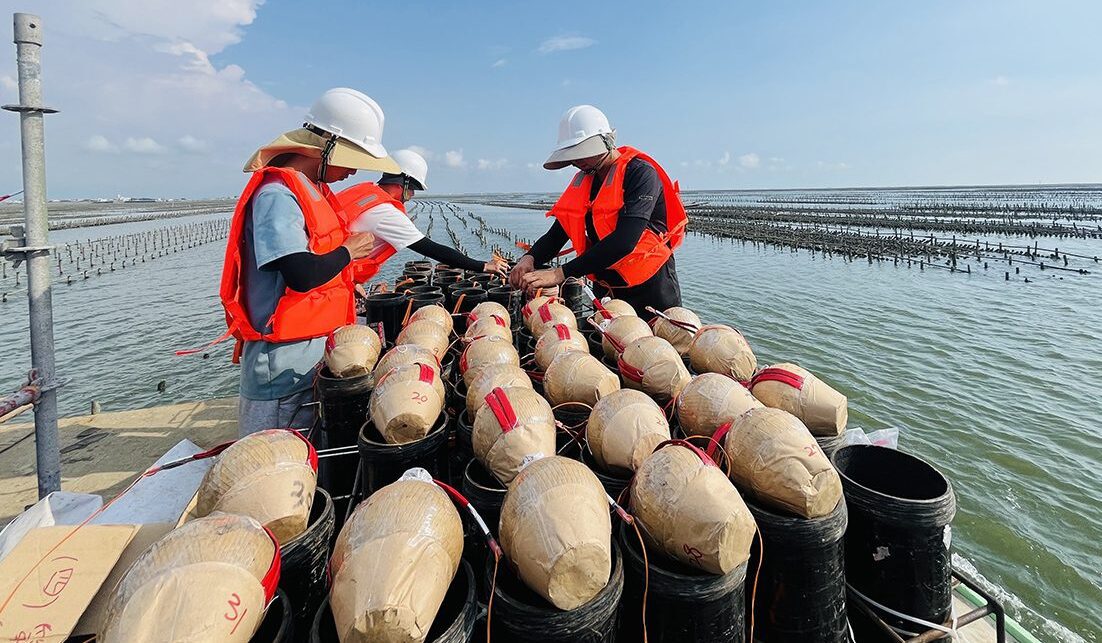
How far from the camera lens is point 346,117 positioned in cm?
333

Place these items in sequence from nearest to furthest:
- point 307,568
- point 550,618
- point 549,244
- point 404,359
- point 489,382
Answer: point 550,618
point 307,568
point 489,382
point 404,359
point 549,244

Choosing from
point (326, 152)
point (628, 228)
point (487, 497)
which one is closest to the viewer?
point (487, 497)

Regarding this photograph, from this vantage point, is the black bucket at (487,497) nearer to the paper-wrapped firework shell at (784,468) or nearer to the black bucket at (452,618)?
the black bucket at (452,618)

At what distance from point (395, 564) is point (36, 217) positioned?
12.8 feet

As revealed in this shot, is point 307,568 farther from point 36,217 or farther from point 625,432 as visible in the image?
point 36,217

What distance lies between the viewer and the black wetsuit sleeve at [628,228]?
439 centimetres

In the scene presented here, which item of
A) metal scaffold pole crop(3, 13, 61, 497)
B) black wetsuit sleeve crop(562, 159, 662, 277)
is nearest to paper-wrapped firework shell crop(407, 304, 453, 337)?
black wetsuit sleeve crop(562, 159, 662, 277)

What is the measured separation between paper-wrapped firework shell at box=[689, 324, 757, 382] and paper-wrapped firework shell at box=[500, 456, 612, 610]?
1.73 metres

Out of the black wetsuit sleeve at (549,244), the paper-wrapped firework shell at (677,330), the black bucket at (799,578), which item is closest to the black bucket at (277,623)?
the black bucket at (799,578)

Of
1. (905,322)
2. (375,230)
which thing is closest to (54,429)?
(375,230)

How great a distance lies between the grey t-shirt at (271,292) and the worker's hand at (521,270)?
1.95m

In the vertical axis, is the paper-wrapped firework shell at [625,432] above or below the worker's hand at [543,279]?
below

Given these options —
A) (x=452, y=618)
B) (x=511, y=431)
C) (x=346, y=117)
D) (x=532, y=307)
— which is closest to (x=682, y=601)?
(x=452, y=618)

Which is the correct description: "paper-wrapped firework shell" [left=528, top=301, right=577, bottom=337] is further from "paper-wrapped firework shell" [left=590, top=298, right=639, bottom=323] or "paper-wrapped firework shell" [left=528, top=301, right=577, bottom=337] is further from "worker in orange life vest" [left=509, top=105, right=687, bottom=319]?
"worker in orange life vest" [left=509, top=105, right=687, bottom=319]
